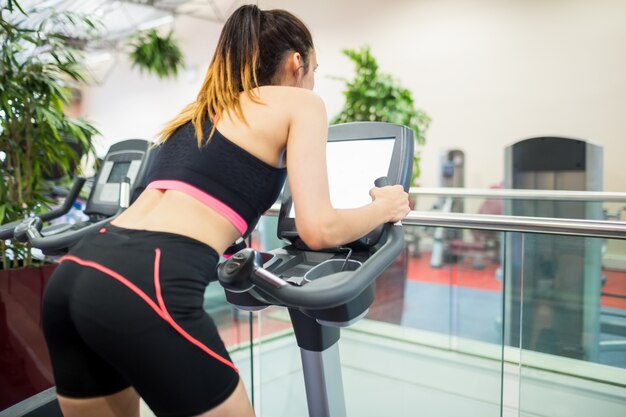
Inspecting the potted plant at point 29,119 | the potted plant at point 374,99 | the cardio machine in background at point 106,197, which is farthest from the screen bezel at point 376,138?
the potted plant at point 374,99

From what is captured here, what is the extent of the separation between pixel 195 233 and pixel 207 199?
0.21 feet

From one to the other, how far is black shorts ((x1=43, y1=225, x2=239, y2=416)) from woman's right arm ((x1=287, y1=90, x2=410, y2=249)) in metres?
0.18

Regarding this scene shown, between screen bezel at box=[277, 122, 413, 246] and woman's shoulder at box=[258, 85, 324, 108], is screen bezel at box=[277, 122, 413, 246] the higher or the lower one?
the lower one

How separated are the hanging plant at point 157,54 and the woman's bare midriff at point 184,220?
839 cm

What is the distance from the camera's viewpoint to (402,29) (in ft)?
26.1

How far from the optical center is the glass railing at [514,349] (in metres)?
1.57

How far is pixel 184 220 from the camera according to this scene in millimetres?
908

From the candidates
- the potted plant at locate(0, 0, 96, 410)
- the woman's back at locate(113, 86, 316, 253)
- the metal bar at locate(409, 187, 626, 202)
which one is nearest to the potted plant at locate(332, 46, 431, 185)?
the metal bar at locate(409, 187, 626, 202)

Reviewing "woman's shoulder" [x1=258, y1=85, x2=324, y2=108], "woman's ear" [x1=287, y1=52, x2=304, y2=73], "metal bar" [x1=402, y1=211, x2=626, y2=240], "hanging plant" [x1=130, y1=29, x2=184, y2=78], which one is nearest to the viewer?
"woman's shoulder" [x1=258, y1=85, x2=324, y2=108]

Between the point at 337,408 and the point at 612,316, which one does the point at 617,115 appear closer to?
the point at 612,316

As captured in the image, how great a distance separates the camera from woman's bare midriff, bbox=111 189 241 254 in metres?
0.90

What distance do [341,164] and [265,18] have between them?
40 cm

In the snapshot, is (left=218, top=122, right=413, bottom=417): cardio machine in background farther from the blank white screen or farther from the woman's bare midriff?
the woman's bare midriff

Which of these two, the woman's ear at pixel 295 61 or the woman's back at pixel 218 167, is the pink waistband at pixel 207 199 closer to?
the woman's back at pixel 218 167
